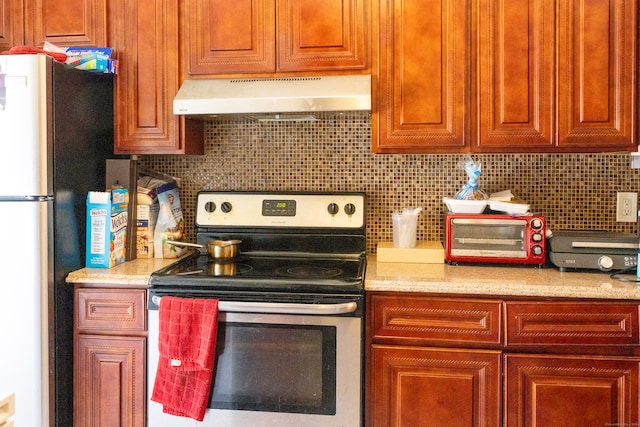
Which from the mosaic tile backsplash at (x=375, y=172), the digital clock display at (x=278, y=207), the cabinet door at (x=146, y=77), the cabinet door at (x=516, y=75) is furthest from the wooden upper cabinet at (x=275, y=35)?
the digital clock display at (x=278, y=207)

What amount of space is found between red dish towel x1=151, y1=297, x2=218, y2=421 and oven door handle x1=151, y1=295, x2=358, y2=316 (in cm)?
5

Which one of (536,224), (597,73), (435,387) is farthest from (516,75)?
(435,387)

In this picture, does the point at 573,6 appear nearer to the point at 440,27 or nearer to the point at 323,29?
the point at 440,27

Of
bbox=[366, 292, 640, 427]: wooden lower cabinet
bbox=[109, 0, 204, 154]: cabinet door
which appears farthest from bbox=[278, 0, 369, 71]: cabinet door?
bbox=[366, 292, 640, 427]: wooden lower cabinet

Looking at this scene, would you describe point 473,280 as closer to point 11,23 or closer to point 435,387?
point 435,387

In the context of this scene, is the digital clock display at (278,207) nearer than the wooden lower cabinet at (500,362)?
No

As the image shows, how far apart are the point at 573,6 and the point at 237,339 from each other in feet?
5.65

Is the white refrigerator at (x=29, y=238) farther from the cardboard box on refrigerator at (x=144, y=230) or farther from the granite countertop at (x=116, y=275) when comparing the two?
the cardboard box on refrigerator at (x=144, y=230)

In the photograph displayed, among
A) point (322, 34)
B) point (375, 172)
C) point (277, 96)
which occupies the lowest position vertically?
point (375, 172)

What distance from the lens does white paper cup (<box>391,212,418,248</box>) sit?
202 centimetres

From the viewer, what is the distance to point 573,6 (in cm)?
183

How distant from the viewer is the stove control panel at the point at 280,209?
217 centimetres

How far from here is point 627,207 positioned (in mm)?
2119

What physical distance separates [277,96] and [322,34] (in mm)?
335
